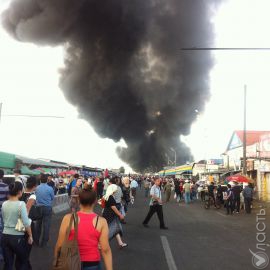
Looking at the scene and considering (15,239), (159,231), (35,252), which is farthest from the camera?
(159,231)

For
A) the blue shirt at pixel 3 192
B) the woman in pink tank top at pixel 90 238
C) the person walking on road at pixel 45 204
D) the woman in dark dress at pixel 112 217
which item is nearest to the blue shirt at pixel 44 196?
the person walking on road at pixel 45 204

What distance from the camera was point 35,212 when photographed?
6977mm

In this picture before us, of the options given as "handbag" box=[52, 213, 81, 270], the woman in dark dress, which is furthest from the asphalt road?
"handbag" box=[52, 213, 81, 270]

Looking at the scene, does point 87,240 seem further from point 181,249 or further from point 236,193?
point 236,193

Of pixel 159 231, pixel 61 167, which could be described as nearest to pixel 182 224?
pixel 159 231

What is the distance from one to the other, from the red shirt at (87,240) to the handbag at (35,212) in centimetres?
396

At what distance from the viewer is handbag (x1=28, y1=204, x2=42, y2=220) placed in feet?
22.4

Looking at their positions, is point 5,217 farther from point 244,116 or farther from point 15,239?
point 244,116

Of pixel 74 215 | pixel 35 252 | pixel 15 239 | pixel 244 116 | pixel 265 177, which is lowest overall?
pixel 35 252

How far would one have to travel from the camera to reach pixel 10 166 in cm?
2012

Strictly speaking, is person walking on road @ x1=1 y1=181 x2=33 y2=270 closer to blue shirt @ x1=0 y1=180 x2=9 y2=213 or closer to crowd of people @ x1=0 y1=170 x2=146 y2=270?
crowd of people @ x1=0 y1=170 x2=146 y2=270

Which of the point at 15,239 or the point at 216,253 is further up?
the point at 15,239

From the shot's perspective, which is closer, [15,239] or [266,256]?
[15,239]

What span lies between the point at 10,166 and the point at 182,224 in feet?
38.1
